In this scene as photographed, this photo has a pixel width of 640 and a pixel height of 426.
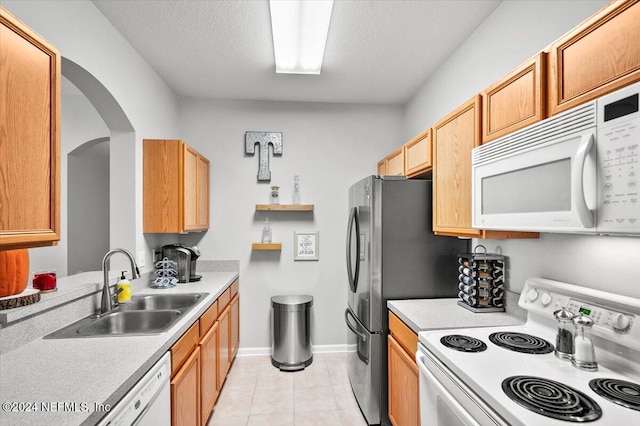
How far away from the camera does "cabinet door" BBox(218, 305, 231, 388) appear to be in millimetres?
2441

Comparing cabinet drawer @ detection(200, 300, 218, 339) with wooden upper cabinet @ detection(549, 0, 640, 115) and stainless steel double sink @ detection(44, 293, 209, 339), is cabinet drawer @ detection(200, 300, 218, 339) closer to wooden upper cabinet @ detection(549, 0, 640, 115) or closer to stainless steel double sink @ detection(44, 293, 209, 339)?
stainless steel double sink @ detection(44, 293, 209, 339)

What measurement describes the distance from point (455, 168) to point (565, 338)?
0.97 metres

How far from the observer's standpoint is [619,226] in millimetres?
875

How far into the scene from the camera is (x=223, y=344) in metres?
2.59

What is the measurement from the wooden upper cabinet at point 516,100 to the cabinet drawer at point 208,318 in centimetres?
194

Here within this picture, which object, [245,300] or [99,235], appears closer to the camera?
[245,300]

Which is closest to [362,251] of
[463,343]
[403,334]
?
[403,334]

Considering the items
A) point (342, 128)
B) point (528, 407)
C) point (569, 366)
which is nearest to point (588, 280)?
point (569, 366)

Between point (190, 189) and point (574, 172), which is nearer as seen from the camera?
point (574, 172)

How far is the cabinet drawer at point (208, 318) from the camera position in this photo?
6.63ft

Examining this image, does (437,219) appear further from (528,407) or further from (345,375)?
(345,375)

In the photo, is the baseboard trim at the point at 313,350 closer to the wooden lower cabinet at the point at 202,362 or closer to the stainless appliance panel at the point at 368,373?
the wooden lower cabinet at the point at 202,362

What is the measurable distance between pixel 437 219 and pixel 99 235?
12.8 feet

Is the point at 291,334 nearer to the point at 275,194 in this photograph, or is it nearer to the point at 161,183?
the point at 275,194
